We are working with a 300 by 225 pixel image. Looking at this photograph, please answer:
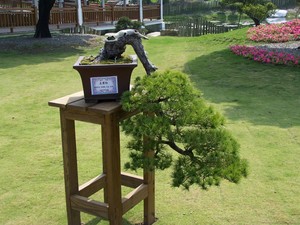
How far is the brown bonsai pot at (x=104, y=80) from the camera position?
300 centimetres

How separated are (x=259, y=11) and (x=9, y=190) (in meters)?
14.1

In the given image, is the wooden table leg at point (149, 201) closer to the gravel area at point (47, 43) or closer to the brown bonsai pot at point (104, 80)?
the brown bonsai pot at point (104, 80)

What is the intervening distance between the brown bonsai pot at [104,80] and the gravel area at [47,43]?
1156 cm

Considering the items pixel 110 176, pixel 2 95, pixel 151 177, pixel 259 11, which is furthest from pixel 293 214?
pixel 259 11

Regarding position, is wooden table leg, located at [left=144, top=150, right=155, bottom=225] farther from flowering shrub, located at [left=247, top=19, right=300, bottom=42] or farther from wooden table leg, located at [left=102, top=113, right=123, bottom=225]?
flowering shrub, located at [left=247, top=19, right=300, bottom=42]

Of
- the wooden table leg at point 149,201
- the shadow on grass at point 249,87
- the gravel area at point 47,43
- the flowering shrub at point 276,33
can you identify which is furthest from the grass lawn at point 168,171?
the gravel area at point 47,43

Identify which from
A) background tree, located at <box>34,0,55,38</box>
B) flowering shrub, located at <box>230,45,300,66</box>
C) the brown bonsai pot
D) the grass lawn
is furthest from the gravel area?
the brown bonsai pot

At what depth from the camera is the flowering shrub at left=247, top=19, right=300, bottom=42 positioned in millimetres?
13655

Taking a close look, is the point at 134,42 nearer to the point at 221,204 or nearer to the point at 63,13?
the point at 221,204

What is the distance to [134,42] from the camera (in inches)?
124

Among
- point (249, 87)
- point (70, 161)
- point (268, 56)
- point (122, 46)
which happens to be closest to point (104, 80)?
point (122, 46)

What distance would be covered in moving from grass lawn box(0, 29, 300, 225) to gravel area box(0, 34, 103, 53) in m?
3.56

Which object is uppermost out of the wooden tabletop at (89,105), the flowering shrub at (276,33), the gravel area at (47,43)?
the wooden tabletop at (89,105)

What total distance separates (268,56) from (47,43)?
8.10 metres
